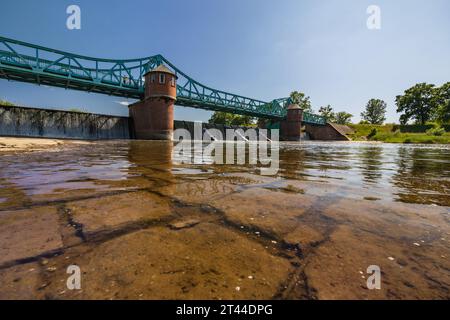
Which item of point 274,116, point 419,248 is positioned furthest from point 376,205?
point 274,116

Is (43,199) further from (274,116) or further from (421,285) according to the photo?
(274,116)

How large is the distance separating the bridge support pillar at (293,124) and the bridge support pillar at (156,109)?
113 feet

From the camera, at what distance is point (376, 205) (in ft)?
7.11

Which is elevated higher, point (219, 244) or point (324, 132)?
point (324, 132)

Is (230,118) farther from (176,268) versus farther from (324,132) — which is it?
(176,268)

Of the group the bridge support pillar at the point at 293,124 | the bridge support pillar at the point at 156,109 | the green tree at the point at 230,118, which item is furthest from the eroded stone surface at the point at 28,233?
the green tree at the point at 230,118

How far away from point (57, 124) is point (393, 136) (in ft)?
176

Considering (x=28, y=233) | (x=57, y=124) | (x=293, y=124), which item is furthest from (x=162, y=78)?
(x=293, y=124)

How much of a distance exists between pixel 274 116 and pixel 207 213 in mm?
54414

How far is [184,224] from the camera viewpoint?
160cm

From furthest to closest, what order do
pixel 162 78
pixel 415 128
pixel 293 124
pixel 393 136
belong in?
pixel 415 128 → pixel 293 124 → pixel 393 136 → pixel 162 78

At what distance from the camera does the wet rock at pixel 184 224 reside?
1.55 metres

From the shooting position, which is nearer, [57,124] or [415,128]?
[57,124]
